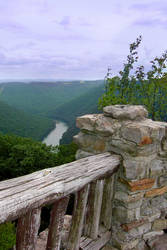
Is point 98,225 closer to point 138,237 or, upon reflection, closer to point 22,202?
point 138,237

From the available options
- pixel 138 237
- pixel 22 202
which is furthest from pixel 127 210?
pixel 22 202

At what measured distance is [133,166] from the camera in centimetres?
249

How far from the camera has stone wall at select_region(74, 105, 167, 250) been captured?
2496 mm

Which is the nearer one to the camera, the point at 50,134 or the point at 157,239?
the point at 157,239

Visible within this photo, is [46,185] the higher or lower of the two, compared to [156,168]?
higher

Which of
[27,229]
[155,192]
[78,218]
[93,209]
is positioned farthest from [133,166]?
[27,229]

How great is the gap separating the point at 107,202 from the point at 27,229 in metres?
1.20

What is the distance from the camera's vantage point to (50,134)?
51.9 m

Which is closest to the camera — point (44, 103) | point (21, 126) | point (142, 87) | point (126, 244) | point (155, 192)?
point (126, 244)

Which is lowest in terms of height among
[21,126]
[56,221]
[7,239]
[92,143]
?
[21,126]

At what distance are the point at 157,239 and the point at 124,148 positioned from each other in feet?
4.52

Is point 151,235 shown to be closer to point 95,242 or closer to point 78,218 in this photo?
point 95,242

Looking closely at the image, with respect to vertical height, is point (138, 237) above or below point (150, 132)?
below

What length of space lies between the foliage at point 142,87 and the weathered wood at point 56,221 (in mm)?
6212
